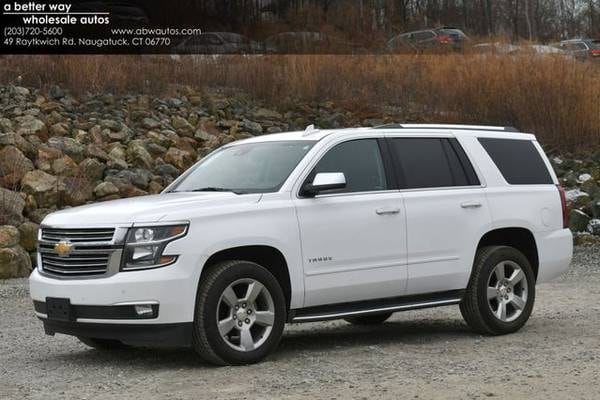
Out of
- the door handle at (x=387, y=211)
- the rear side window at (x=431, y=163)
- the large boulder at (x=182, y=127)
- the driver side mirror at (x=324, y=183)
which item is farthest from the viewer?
the large boulder at (x=182, y=127)

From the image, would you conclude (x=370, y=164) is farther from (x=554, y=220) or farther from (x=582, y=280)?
(x=582, y=280)

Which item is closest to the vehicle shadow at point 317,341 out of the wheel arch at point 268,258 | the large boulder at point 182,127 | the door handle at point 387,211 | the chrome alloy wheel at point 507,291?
the chrome alloy wheel at point 507,291

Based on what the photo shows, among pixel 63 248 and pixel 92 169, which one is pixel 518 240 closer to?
pixel 63 248

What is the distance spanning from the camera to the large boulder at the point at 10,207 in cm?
1766

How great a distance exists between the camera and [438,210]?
30.6ft

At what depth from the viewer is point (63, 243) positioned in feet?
26.8

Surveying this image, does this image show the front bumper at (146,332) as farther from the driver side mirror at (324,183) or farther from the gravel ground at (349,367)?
the driver side mirror at (324,183)

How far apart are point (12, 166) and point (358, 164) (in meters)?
12.2

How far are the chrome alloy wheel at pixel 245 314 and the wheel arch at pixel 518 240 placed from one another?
2547 mm

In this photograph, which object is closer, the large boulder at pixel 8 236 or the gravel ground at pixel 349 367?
the gravel ground at pixel 349 367

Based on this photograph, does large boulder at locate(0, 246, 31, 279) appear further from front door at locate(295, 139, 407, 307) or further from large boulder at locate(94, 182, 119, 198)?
front door at locate(295, 139, 407, 307)

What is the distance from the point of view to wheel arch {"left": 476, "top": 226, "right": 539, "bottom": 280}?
32.6 ft

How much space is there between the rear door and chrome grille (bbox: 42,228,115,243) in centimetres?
259

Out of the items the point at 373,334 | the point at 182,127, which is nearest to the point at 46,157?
the point at 182,127
